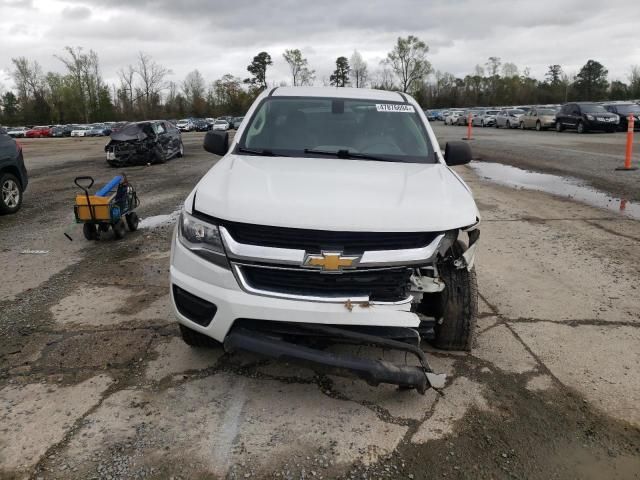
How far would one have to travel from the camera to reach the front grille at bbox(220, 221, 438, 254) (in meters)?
2.80

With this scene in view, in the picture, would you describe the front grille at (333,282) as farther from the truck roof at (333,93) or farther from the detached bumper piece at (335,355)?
the truck roof at (333,93)

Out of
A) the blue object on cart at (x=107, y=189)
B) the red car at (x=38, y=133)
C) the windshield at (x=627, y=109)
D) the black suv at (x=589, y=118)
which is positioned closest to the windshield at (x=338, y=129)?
the blue object on cart at (x=107, y=189)

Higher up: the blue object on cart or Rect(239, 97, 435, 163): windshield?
Rect(239, 97, 435, 163): windshield

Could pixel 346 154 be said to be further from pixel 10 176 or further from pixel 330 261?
pixel 10 176

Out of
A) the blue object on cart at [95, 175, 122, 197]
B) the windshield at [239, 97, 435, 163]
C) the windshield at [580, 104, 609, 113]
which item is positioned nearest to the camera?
the windshield at [239, 97, 435, 163]

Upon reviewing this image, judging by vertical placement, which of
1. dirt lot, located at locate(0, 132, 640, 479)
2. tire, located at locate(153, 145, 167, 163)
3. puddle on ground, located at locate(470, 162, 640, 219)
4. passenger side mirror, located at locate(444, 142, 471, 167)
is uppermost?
passenger side mirror, located at locate(444, 142, 471, 167)

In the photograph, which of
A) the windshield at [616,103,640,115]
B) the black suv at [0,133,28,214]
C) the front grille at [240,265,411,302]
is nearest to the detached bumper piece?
the front grille at [240,265,411,302]

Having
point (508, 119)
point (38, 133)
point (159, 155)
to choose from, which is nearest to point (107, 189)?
point (159, 155)

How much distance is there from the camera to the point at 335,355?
2744mm

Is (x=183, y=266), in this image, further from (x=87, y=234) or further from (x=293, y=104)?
(x=87, y=234)

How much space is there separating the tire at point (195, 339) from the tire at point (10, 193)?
723 centimetres

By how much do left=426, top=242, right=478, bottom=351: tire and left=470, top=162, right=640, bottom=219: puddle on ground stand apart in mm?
5867

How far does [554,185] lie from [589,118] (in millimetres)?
18682

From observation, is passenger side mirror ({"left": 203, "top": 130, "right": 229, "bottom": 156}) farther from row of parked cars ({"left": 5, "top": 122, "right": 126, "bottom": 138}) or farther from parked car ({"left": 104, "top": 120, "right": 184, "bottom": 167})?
row of parked cars ({"left": 5, "top": 122, "right": 126, "bottom": 138})
